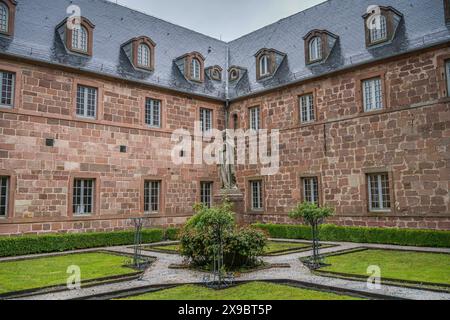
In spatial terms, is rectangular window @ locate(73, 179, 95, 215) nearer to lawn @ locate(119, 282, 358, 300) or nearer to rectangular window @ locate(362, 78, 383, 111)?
lawn @ locate(119, 282, 358, 300)

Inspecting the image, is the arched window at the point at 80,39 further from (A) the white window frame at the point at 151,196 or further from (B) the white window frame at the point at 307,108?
(B) the white window frame at the point at 307,108

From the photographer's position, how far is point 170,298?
7.25m

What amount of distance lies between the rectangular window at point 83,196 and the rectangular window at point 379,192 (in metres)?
11.5

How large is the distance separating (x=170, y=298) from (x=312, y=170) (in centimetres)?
1238

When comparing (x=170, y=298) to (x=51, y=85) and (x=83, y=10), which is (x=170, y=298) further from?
(x=83, y=10)

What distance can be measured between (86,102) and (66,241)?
583 cm

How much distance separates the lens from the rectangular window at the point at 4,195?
47.2 feet

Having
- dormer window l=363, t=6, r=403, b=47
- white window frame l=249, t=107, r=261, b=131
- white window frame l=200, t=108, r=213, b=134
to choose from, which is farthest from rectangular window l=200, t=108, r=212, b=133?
dormer window l=363, t=6, r=403, b=47

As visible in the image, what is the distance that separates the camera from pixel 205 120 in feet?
70.7

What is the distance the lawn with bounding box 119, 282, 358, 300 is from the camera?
717cm

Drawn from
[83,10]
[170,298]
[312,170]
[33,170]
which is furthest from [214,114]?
[170,298]

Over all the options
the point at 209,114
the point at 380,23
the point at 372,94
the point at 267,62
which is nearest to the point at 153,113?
the point at 209,114

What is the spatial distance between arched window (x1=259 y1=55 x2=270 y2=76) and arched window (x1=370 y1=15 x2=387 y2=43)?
563cm

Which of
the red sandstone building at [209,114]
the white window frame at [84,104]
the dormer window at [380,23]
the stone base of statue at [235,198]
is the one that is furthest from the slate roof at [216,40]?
the stone base of statue at [235,198]
